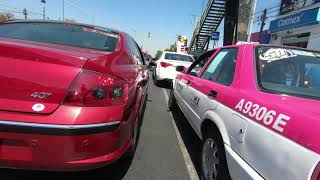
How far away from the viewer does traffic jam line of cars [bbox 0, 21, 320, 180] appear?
2.37 m

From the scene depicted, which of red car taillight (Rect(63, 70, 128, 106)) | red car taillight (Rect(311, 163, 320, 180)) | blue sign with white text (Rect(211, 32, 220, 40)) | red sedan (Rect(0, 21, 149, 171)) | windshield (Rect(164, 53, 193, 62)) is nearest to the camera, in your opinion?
red car taillight (Rect(311, 163, 320, 180))

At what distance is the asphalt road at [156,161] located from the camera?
12.2ft

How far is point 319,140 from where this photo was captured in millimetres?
1908

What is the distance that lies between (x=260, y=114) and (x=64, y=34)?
2.46 m

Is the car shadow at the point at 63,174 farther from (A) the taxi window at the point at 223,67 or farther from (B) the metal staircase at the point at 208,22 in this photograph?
(B) the metal staircase at the point at 208,22

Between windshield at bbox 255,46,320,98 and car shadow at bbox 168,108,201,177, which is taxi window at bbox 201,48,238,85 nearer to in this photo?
windshield at bbox 255,46,320,98

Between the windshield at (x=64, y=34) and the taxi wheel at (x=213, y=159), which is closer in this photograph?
the taxi wheel at (x=213, y=159)

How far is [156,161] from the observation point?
176 inches

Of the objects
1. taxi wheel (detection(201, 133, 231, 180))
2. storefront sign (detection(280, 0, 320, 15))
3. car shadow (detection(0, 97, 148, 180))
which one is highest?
storefront sign (detection(280, 0, 320, 15))

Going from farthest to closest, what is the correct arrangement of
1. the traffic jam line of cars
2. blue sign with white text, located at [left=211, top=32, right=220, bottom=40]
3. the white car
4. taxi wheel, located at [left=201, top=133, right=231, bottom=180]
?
blue sign with white text, located at [left=211, top=32, right=220, bottom=40] < the white car < taxi wheel, located at [left=201, top=133, right=231, bottom=180] < the traffic jam line of cars

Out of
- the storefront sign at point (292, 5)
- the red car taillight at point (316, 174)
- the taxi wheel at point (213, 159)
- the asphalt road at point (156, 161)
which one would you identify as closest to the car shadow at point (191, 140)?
the asphalt road at point (156, 161)

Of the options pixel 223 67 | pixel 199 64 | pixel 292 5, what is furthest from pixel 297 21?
pixel 223 67

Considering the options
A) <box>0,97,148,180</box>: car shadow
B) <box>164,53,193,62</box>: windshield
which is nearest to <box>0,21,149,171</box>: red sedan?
<box>0,97,148,180</box>: car shadow

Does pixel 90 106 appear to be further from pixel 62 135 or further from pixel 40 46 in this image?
pixel 40 46
